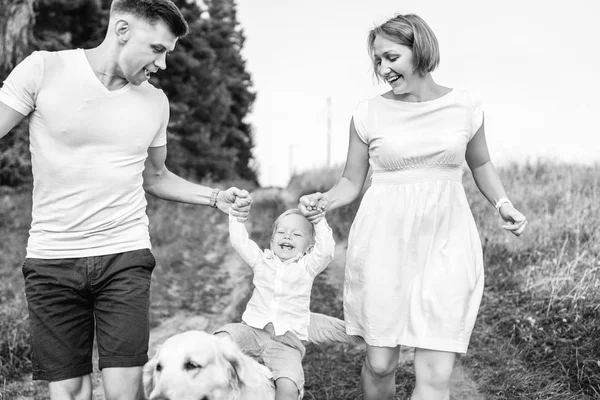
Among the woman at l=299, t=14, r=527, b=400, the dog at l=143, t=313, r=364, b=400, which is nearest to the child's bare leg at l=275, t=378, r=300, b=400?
the dog at l=143, t=313, r=364, b=400

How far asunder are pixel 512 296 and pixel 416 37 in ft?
12.4

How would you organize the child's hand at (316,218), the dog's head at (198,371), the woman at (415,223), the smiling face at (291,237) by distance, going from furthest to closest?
1. the smiling face at (291,237)
2. the child's hand at (316,218)
3. the woman at (415,223)
4. the dog's head at (198,371)

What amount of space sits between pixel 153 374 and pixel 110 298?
437mm

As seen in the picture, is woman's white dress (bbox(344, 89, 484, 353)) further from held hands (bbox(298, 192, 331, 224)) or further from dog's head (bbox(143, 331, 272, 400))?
dog's head (bbox(143, 331, 272, 400))

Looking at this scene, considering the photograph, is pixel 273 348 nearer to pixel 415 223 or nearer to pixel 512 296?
pixel 415 223

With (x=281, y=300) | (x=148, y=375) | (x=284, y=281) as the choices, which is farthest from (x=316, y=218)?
(x=148, y=375)

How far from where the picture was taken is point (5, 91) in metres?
3.08

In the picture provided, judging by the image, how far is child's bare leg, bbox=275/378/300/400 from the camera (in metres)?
3.63

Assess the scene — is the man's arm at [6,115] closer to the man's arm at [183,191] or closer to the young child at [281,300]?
the man's arm at [183,191]

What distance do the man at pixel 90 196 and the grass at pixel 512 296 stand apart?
79.4 inches

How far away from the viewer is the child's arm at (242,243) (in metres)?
3.81

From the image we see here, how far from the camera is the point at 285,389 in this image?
3648 millimetres

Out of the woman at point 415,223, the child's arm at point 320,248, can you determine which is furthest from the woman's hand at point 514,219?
the child's arm at point 320,248

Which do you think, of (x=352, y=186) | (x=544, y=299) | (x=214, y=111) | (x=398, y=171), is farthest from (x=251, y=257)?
(x=214, y=111)
